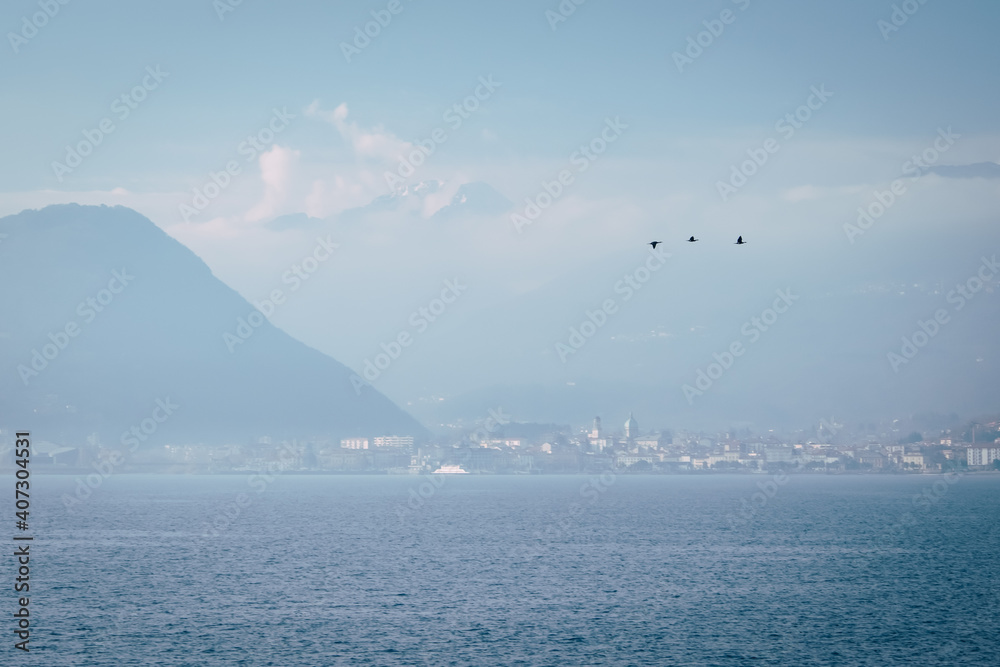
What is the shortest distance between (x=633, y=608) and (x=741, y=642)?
12613mm

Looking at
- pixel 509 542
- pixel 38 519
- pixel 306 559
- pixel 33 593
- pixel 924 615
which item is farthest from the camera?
pixel 38 519

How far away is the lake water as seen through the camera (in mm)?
62406

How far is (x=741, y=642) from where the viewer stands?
6525 centimetres

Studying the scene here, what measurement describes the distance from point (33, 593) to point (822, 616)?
62621 millimetres

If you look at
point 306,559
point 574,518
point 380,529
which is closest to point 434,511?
point 574,518

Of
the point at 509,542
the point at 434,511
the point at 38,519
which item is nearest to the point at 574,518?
the point at 434,511

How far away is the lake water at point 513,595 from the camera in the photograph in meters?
62.4

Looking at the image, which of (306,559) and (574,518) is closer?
(306,559)

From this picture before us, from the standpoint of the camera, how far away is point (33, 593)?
80.3 meters

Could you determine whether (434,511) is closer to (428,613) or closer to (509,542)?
(509,542)

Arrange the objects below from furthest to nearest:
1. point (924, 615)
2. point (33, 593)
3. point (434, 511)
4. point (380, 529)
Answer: point (434, 511) < point (380, 529) < point (33, 593) < point (924, 615)

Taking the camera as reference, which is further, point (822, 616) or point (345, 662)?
point (822, 616)

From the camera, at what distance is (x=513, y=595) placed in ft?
269

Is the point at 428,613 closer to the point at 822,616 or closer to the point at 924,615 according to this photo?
the point at 822,616
